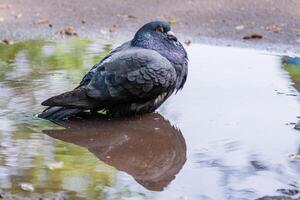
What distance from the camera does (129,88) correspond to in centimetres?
530

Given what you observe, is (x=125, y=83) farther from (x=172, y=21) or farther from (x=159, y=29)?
(x=172, y=21)

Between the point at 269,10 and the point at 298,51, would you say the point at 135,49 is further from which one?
the point at 269,10

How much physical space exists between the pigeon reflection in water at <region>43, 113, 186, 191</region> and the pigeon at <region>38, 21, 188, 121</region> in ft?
0.31

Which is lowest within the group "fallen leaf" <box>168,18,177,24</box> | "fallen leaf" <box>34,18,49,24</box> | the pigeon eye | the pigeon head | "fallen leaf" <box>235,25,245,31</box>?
"fallen leaf" <box>34,18,49,24</box>

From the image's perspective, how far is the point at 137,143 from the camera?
195 inches

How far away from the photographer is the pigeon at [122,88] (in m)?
5.29

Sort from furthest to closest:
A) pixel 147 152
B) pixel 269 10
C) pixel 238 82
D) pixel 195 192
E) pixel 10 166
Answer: pixel 269 10
pixel 238 82
pixel 147 152
pixel 10 166
pixel 195 192

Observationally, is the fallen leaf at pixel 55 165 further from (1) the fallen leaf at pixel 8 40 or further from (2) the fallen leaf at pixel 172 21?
(2) the fallen leaf at pixel 172 21

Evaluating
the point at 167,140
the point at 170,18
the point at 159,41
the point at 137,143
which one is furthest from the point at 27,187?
the point at 170,18

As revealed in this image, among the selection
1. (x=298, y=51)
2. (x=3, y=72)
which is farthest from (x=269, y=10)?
(x=3, y=72)

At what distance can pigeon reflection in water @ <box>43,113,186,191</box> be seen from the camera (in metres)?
4.41

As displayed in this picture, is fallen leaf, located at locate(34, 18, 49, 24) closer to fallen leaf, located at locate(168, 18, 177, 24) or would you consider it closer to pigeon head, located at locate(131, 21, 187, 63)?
fallen leaf, located at locate(168, 18, 177, 24)

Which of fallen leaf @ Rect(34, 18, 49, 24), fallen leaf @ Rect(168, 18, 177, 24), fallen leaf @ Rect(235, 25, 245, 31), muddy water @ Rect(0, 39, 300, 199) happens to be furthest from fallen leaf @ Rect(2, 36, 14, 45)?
fallen leaf @ Rect(235, 25, 245, 31)

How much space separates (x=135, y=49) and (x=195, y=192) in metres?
1.78
